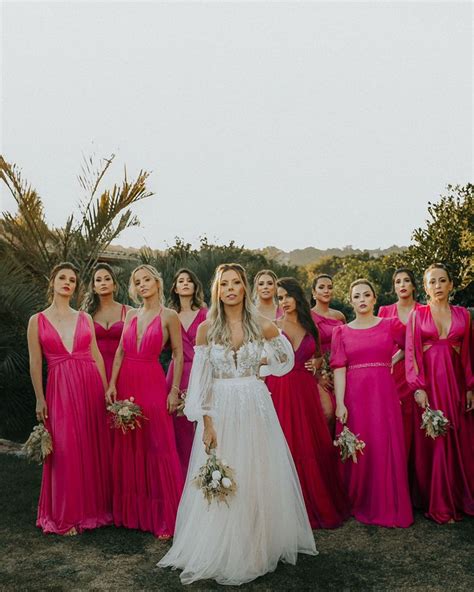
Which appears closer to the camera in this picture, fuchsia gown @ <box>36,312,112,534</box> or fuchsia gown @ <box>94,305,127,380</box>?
fuchsia gown @ <box>36,312,112,534</box>

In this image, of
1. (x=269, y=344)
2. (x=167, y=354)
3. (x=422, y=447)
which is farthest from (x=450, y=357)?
(x=167, y=354)

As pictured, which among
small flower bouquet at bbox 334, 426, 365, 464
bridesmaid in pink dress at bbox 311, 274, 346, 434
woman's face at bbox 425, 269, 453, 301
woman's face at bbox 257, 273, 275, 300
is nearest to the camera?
small flower bouquet at bbox 334, 426, 365, 464

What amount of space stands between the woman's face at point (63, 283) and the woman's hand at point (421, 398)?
3.52 m

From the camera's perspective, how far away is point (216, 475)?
4.75 meters

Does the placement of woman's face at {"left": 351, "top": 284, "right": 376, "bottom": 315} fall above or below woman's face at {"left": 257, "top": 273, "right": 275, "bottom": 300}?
below

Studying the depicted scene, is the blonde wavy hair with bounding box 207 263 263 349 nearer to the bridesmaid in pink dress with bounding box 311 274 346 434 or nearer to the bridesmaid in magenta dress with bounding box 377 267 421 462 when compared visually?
the bridesmaid in pink dress with bounding box 311 274 346 434

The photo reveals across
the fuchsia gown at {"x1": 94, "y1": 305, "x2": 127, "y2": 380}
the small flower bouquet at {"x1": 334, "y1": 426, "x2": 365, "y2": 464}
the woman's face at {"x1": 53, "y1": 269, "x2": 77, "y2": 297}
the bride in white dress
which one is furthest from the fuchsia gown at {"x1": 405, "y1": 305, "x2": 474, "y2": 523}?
the woman's face at {"x1": 53, "y1": 269, "x2": 77, "y2": 297}

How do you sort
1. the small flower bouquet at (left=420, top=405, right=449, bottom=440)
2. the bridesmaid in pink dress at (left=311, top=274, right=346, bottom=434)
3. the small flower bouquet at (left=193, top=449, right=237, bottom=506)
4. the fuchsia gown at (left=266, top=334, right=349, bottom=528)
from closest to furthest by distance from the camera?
the small flower bouquet at (left=193, top=449, right=237, bottom=506)
the small flower bouquet at (left=420, top=405, right=449, bottom=440)
the fuchsia gown at (left=266, top=334, right=349, bottom=528)
the bridesmaid in pink dress at (left=311, top=274, right=346, bottom=434)

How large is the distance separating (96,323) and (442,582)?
14.1 feet

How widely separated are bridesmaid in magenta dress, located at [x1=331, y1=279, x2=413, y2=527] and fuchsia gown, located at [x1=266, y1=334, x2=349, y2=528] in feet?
0.76

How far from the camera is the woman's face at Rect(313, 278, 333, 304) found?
7.92 meters

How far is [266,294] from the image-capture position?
296 inches

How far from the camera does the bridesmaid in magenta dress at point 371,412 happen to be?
20.9 feet

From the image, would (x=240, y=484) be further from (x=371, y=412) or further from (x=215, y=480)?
(x=371, y=412)
